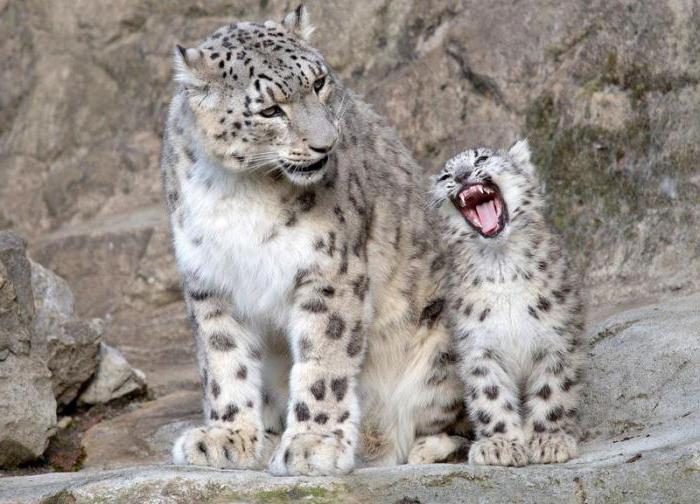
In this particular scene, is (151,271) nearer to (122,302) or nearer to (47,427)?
(122,302)

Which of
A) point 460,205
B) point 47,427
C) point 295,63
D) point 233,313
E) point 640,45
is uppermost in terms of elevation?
point 640,45

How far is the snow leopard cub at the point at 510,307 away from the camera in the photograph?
6.15 meters

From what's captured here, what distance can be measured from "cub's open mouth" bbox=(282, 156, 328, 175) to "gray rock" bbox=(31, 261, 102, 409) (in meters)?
2.92

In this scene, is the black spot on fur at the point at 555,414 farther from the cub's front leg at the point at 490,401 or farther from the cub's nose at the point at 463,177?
the cub's nose at the point at 463,177

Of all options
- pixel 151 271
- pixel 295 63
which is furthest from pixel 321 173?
pixel 151 271

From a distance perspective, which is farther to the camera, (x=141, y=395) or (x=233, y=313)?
(x=141, y=395)

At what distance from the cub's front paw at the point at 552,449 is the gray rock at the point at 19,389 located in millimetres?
2972

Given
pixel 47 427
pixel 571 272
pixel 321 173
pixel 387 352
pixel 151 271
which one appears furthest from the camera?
pixel 151 271

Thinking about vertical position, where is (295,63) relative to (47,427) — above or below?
above

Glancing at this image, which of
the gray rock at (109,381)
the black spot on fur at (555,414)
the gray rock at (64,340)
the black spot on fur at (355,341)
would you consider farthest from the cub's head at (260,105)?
the gray rock at (109,381)

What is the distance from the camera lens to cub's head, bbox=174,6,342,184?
593cm

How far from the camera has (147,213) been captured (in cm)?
1114

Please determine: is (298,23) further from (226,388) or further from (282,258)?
(226,388)

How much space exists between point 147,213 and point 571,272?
216 inches
